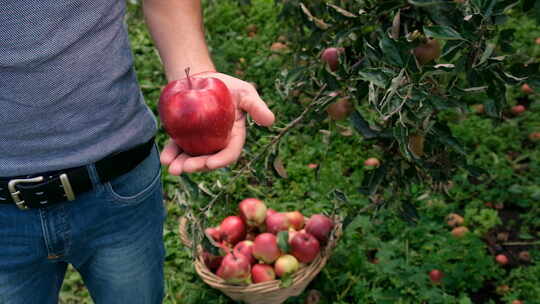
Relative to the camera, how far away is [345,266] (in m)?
2.29

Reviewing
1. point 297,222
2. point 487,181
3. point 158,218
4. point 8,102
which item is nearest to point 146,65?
point 297,222

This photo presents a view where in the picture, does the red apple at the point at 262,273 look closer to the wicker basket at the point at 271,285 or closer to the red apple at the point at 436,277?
the wicker basket at the point at 271,285

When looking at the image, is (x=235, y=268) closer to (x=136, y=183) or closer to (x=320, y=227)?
(x=320, y=227)

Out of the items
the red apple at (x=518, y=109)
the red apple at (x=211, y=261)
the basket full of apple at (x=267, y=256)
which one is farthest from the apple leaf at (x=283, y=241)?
the red apple at (x=518, y=109)

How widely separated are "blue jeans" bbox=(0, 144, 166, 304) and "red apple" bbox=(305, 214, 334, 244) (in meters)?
0.93

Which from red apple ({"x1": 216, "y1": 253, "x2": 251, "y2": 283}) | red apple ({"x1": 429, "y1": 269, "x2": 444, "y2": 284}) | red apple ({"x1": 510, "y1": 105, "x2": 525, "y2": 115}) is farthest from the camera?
red apple ({"x1": 510, "y1": 105, "x2": 525, "y2": 115})

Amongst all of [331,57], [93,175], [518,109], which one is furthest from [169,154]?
[518,109]

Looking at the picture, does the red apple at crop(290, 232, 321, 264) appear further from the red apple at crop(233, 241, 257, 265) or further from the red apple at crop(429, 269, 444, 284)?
the red apple at crop(429, 269, 444, 284)

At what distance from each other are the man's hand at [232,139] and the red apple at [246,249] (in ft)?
3.21

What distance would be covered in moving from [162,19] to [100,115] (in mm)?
255

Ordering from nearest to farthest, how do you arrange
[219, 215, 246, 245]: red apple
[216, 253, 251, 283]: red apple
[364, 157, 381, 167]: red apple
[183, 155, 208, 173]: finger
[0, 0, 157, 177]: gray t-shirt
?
[0, 0, 157, 177]: gray t-shirt, [183, 155, 208, 173]: finger, [216, 253, 251, 283]: red apple, [219, 215, 246, 245]: red apple, [364, 157, 381, 167]: red apple

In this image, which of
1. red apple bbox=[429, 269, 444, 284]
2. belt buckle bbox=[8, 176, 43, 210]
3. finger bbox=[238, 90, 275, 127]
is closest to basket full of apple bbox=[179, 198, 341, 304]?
red apple bbox=[429, 269, 444, 284]

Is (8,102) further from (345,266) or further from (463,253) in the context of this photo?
(463,253)

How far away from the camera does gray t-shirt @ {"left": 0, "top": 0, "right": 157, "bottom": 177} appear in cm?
95
